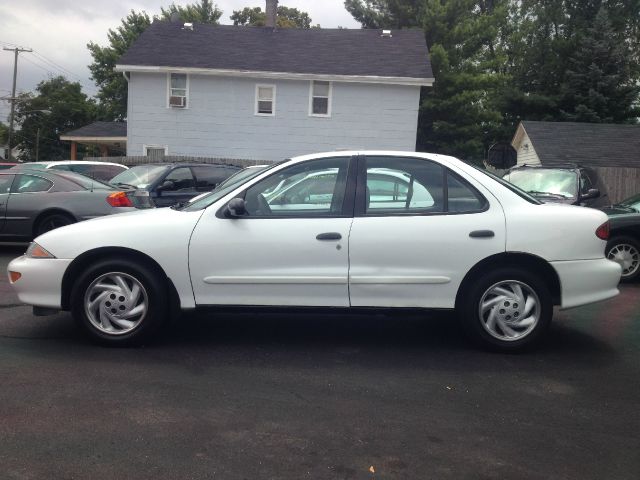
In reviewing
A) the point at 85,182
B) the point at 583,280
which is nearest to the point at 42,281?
the point at 583,280

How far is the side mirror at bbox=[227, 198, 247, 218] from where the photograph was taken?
5.35m

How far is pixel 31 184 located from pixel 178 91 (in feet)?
50.3

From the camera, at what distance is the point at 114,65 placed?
1829 inches

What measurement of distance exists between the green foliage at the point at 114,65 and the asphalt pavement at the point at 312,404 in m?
43.2

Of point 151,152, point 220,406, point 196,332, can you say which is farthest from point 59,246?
point 151,152

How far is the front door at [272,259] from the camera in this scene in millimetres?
5371

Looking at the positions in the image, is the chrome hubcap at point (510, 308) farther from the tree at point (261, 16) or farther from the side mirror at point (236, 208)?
the tree at point (261, 16)

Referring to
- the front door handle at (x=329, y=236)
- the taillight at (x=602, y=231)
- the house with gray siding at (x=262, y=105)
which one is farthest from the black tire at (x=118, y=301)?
the house with gray siding at (x=262, y=105)

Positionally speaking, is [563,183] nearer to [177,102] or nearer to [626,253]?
[626,253]

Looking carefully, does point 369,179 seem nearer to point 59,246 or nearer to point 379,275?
point 379,275

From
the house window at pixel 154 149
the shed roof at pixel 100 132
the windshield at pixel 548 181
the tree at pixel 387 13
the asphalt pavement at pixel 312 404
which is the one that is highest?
the tree at pixel 387 13

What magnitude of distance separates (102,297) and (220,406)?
1671 millimetres

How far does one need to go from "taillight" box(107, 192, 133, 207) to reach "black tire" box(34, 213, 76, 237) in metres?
0.65

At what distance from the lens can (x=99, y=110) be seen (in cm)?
5066
